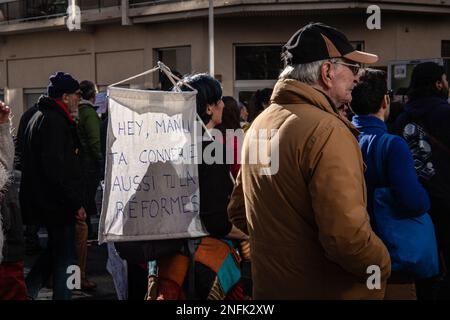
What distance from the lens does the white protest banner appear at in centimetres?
386

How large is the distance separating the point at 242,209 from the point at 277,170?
623mm

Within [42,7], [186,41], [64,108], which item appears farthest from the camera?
[42,7]

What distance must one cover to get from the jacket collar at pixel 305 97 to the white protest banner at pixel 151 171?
1.20 m

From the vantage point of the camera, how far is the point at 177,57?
56.9ft

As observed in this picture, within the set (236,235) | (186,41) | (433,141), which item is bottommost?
(236,235)

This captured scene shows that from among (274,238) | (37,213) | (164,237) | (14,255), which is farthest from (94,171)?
(274,238)

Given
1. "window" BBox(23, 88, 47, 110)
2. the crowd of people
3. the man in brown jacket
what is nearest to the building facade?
"window" BBox(23, 88, 47, 110)

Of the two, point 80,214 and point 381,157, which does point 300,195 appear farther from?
point 80,214

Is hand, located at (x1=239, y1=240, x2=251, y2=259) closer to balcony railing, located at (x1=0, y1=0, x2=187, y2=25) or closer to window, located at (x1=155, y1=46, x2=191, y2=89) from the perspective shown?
window, located at (x1=155, y1=46, x2=191, y2=89)

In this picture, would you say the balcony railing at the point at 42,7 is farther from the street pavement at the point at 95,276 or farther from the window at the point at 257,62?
the street pavement at the point at 95,276

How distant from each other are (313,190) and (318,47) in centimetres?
60

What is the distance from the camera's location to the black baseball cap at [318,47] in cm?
273

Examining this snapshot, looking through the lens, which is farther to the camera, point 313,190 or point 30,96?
point 30,96

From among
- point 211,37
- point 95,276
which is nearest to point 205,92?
point 95,276
